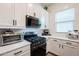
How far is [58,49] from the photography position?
122 inches

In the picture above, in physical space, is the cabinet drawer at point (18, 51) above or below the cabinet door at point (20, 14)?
below

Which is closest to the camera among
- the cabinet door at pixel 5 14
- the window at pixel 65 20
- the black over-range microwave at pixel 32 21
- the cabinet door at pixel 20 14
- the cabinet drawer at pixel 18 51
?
the cabinet drawer at pixel 18 51

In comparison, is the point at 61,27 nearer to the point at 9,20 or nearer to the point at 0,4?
the point at 9,20

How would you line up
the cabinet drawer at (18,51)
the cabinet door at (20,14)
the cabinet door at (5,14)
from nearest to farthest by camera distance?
the cabinet drawer at (18,51), the cabinet door at (5,14), the cabinet door at (20,14)

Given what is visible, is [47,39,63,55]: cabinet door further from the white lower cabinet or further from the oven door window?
the oven door window

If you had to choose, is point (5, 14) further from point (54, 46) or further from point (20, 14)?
point (54, 46)

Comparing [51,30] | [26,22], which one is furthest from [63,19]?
[26,22]

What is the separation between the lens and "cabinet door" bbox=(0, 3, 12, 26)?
63.1 inches

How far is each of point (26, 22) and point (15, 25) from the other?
50 centimetres

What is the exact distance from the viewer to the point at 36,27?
3.01 meters

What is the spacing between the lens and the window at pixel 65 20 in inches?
128

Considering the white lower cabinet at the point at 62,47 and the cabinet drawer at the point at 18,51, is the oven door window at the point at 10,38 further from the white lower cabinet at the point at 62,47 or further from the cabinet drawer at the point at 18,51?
the white lower cabinet at the point at 62,47

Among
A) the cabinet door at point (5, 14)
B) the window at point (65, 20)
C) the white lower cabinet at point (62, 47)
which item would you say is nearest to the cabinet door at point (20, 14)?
the cabinet door at point (5, 14)

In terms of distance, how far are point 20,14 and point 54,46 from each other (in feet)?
6.27
